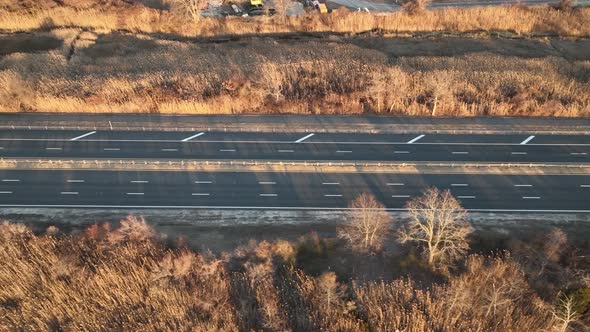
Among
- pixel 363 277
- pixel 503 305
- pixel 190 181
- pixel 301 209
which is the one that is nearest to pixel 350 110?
pixel 301 209

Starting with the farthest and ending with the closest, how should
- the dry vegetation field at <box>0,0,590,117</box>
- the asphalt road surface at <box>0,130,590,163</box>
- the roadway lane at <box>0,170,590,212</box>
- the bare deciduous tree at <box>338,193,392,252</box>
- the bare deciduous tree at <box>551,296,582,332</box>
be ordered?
the dry vegetation field at <box>0,0,590,117</box>
the asphalt road surface at <box>0,130,590,163</box>
the roadway lane at <box>0,170,590,212</box>
the bare deciduous tree at <box>338,193,392,252</box>
the bare deciduous tree at <box>551,296,582,332</box>

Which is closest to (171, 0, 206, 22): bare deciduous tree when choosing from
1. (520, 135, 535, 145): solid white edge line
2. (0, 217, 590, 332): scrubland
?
(0, 217, 590, 332): scrubland

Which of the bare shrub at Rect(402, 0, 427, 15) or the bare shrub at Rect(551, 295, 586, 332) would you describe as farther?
the bare shrub at Rect(402, 0, 427, 15)

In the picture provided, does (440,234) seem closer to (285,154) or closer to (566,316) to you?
(566,316)

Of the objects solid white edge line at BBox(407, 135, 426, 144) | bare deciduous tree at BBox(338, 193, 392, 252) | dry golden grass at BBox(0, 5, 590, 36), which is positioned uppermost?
dry golden grass at BBox(0, 5, 590, 36)

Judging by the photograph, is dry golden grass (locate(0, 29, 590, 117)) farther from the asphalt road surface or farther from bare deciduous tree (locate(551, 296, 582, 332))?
bare deciduous tree (locate(551, 296, 582, 332))

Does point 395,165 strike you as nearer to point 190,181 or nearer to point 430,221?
point 430,221
